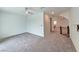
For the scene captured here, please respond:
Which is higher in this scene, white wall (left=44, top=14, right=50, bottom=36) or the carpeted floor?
white wall (left=44, top=14, right=50, bottom=36)

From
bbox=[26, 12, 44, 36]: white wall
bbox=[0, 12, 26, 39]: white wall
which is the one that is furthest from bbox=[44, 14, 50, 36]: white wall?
bbox=[0, 12, 26, 39]: white wall

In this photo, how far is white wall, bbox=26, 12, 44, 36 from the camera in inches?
71.0

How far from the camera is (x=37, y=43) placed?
185cm

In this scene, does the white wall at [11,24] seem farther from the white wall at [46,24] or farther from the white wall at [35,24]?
the white wall at [46,24]

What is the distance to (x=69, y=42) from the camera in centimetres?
182

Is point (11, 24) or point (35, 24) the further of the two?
point (35, 24)

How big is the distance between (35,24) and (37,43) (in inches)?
16.7

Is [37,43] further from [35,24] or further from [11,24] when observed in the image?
[11,24]

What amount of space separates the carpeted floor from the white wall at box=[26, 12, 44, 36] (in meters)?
0.11

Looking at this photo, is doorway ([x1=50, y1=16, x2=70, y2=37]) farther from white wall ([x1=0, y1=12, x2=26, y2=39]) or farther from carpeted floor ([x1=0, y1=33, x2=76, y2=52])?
white wall ([x1=0, y1=12, x2=26, y2=39])

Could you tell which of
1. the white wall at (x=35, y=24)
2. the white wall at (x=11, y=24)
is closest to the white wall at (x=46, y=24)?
the white wall at (x=35, y=24)

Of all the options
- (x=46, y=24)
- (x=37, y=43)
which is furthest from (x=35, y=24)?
(x=37, y=43)
